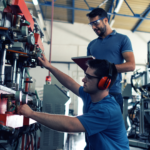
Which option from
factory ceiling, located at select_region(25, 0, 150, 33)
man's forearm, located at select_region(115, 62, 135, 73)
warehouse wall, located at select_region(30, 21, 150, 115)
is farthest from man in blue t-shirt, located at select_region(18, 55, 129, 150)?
warehouse wall, located at select_region(30, 21, 150, 115)

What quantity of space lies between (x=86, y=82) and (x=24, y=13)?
60cm

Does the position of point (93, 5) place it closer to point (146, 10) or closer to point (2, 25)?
point (146, 10)

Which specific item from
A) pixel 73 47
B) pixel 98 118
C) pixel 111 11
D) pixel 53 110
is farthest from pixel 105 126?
pixel 73 47

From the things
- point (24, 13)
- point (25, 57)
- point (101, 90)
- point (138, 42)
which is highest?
point (138, 42)

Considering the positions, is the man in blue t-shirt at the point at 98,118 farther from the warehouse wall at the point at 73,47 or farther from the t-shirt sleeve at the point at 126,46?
the warehouse wall at the point at 73,47

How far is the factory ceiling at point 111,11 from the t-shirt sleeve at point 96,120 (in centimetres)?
536

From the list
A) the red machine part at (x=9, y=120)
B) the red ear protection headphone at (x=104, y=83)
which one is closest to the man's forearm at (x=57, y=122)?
the red machine part at (x=9, y=120)

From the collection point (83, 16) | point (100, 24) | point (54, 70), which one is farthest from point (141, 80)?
point (83, 16)

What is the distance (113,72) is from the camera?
1.11 m

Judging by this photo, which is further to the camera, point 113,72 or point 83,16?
point 83,16

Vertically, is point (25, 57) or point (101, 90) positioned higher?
point (25, 57)

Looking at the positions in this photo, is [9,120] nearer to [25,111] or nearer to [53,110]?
[25,111]

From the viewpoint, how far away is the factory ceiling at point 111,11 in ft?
20.3

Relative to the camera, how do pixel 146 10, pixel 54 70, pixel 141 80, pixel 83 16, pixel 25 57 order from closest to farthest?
pixel 54 70 → pixel 25 57 → pixel 141 80 → pixel 146 10 → pixel 83 16
